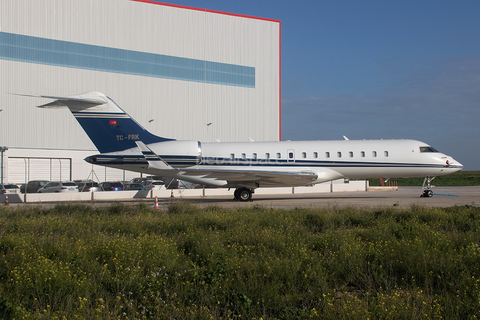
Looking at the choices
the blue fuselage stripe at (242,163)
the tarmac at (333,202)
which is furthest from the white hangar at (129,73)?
the blue fuselage stripe at (242,163)

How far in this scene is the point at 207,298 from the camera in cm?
449

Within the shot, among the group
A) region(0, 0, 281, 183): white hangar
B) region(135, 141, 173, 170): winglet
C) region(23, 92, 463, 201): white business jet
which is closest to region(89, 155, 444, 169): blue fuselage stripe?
region(23, 92, 463, 201): white business jet

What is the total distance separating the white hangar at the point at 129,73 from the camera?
33000 millimetres

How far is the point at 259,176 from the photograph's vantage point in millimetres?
19531

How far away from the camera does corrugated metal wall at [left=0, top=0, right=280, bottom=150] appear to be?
3303 cm

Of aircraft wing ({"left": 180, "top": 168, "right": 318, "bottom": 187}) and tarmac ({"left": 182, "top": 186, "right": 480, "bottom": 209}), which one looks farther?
aircraft wing ({"left": 180, "top": 168, "right": 318, "bottom": 187})

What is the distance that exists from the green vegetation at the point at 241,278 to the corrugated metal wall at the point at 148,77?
30.6 metres

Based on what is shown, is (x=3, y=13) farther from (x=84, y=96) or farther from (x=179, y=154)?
(x=179, y=154)

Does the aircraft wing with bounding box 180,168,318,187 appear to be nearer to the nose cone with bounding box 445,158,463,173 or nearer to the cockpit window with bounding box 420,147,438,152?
the cockpit window with bounding box 420,147,438,152

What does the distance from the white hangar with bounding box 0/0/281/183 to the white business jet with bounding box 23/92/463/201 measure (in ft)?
56.9

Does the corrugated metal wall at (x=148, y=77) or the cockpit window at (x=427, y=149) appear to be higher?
the corrugated metal wall at (x=148, y=77)

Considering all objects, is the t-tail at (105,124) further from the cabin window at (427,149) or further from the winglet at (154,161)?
the cabin window at (427,149)

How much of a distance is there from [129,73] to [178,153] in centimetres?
2031

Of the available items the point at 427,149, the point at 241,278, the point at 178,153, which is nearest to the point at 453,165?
the point at 427,149
